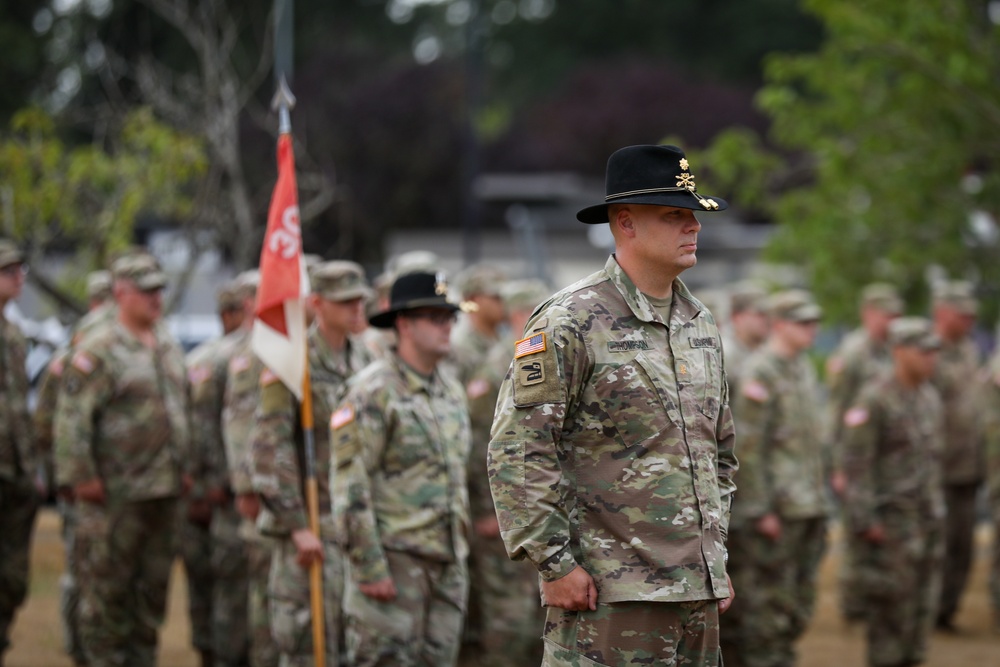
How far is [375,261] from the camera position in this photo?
39688mm

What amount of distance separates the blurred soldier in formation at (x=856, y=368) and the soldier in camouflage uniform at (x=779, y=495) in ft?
4.19

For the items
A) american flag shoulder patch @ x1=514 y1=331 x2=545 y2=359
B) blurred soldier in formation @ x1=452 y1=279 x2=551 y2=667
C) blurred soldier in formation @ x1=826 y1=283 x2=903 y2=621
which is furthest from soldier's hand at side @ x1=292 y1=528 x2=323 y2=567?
blurred soldier in formation @ x1=826 y1=283 x2=903 y2=621

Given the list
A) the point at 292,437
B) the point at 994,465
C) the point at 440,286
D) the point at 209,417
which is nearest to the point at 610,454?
the point at 440,286

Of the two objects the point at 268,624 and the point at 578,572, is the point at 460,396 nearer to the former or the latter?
the point at 268,624

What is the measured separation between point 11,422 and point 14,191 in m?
4.80

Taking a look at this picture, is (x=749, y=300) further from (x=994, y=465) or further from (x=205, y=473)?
(x=205, y=473)

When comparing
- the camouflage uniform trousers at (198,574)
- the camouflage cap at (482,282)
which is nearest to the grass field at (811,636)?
the camouflage uniform trousers at (198,574)

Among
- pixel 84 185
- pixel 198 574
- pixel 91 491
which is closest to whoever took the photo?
pixel 91 491

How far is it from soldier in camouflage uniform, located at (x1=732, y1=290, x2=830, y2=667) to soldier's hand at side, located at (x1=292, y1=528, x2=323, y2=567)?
350 centimetres

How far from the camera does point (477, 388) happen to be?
384 inches

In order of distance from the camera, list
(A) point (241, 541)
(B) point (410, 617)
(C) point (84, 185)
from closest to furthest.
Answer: (B) point (410, 617), (A) point (241, 541), (C) point (84, 185)

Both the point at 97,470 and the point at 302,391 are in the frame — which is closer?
the point at 302,391

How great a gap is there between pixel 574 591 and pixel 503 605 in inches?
177

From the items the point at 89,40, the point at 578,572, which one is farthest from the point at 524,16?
the point at 578,572
